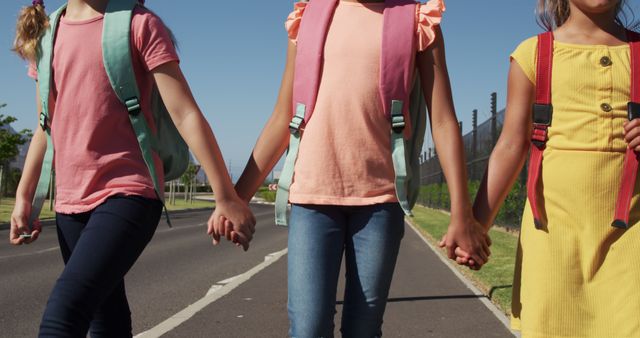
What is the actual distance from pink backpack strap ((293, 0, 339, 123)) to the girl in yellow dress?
65 centimetres

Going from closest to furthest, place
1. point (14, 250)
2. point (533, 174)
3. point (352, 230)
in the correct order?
point (533, 174) < point (352, 230) < point (14, 250)

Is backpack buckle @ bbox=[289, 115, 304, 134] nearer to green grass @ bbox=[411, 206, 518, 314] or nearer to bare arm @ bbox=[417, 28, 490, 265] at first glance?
bare arm @ bbox=[417, 28, 490, 265]

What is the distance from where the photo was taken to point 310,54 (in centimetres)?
288

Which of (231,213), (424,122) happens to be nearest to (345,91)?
(424,122)

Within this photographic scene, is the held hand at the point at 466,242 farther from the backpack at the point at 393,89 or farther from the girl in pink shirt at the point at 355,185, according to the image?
the backpack at the point at 393,89

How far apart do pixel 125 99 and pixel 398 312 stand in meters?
5.01

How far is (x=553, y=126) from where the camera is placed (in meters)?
2.58

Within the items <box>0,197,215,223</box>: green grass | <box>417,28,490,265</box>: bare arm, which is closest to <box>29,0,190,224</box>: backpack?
<box>417,28,490,265</box>: bare arm

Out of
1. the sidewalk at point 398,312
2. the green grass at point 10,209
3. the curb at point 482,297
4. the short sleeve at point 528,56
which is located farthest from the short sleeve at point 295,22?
the green grass at point 10,209

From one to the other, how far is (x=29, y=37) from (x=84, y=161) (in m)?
0.58

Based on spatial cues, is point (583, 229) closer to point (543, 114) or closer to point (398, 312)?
point (543, 114)

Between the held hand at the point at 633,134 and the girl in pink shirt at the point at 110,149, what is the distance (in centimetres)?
123

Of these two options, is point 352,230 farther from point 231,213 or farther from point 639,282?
point 639,282

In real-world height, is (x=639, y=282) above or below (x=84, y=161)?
below
